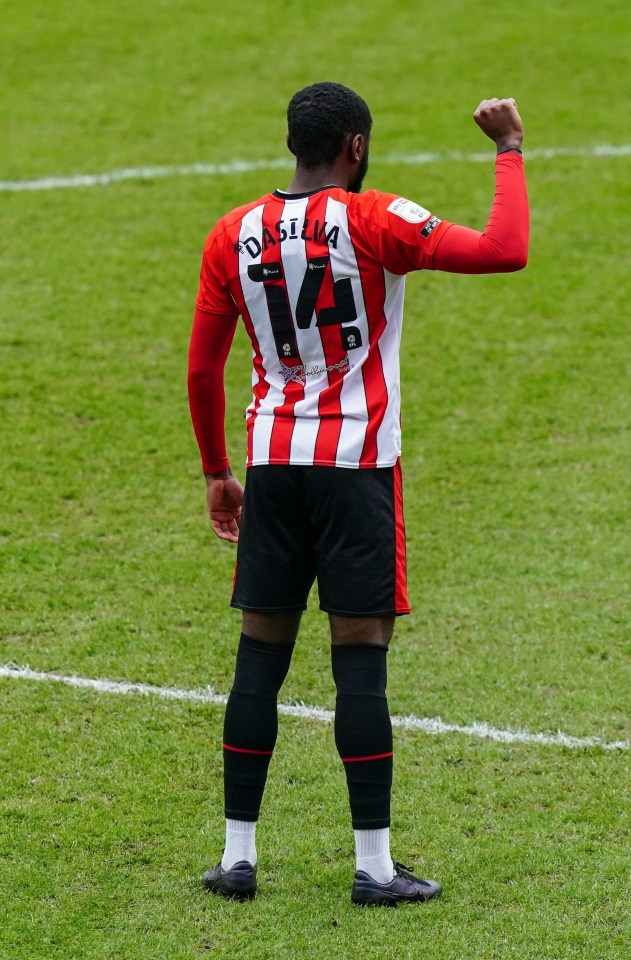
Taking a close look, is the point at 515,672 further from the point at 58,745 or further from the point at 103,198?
the point at 103,198

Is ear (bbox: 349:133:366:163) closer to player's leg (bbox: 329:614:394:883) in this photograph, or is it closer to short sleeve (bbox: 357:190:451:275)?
short sleeve (bbox: 357:190:451:275)

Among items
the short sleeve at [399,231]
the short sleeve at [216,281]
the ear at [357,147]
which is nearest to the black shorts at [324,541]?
the short sleeve at [216,281]

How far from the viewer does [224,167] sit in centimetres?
1057

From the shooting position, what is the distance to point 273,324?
11.5ft

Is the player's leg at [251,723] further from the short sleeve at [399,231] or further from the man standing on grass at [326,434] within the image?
the short sleeve at [399,231]

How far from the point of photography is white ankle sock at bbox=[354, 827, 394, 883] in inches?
139

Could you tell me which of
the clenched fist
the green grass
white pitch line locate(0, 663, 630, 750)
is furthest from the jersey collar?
white pitch line locate(0, 663, 630, 750)

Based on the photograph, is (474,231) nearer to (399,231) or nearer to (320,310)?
(399,231)

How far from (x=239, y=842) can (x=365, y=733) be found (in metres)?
0.48

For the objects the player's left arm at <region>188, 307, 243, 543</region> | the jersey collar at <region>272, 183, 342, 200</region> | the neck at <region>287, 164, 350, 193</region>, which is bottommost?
the player's left arm at <region>188, 307, 243, 543</region>

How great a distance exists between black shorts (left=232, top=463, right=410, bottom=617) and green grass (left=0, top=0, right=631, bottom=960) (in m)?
0.84

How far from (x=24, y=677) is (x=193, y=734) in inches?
31.3

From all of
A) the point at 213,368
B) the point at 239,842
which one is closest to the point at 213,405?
the point at 213,368

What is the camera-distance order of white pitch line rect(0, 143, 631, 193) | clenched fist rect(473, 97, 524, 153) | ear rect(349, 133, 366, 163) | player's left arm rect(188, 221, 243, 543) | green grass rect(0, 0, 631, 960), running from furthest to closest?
white pitch line rect(0, 143, 631, 193), green grass rect(0, 0, 631, 960), player's left arm rect(188, 221, 243, 543), ear rect(349, 133, 366, 163), clenched fist rect(473, 97, 524, 153)
